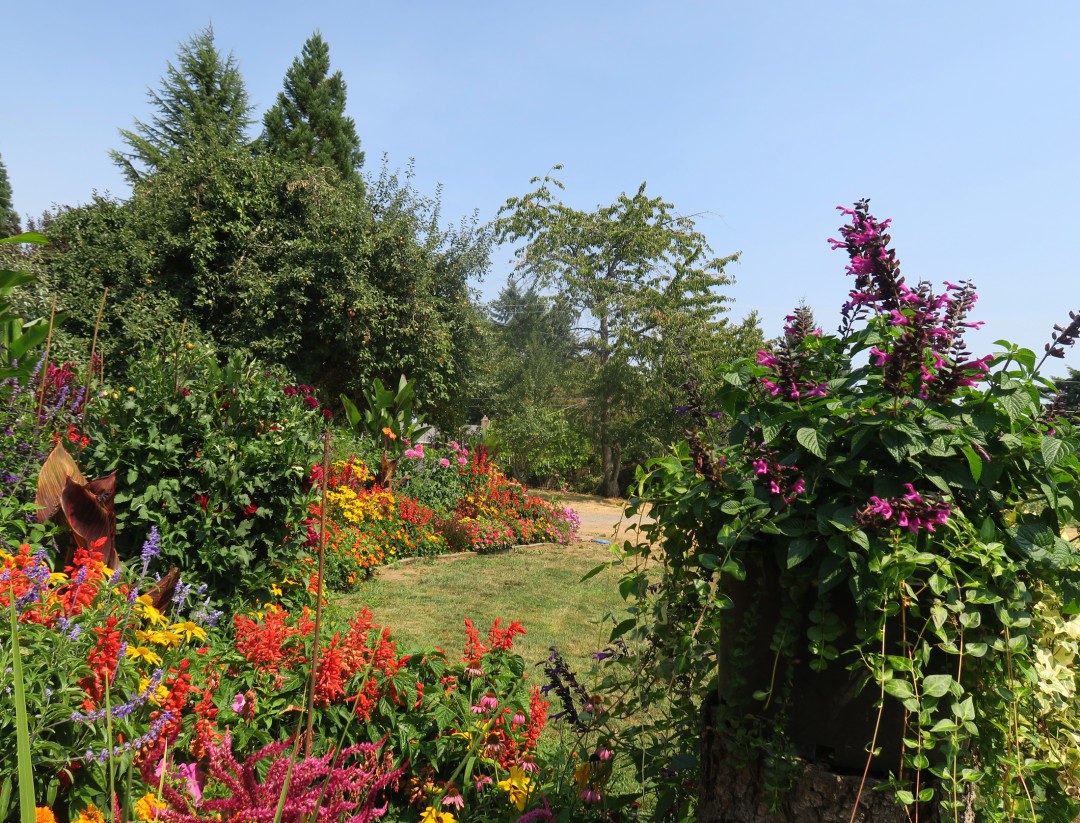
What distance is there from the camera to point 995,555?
4.91 ft

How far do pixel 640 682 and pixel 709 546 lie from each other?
50cm

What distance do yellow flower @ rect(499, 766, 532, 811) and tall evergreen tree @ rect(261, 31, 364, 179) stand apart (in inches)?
864

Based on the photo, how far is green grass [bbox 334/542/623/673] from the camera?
16.2ft

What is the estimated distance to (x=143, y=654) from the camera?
2.07 m

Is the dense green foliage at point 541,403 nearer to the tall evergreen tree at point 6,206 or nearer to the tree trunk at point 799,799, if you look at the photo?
the tree trunk at point 799,799

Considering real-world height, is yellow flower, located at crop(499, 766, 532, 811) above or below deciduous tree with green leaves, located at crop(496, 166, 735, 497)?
below

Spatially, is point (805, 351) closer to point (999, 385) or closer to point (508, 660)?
point (999, 385)

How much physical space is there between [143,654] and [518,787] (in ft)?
3.79

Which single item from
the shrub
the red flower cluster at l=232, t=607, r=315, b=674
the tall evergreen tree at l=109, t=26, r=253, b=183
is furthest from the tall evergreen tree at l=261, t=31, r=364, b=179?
the red flower cluster at l=232, t=607, r=315, b=674

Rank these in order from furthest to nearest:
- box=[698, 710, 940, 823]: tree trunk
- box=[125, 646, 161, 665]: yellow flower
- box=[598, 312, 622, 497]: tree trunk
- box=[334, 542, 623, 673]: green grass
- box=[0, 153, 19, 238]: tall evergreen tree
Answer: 1. box=[0, 153, 19, 238]: tall evergreen tree
2. box=[598, 312, 622, 497]: tree trunk
3. box=[334, 542, 623, 673]: green grass
4. box=[125, 646, 161, 665]: yellow flower
5. box=[698, 710, 940, 823]: tree trunk

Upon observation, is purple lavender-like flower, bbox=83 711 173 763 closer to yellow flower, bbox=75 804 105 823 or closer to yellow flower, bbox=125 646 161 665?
yellow flower, bbox=75 804 105 823

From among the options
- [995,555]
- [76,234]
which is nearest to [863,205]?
[995,555]

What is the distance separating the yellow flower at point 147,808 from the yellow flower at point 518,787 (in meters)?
0.91

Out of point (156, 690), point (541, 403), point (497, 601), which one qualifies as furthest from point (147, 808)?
point (541, 403)
